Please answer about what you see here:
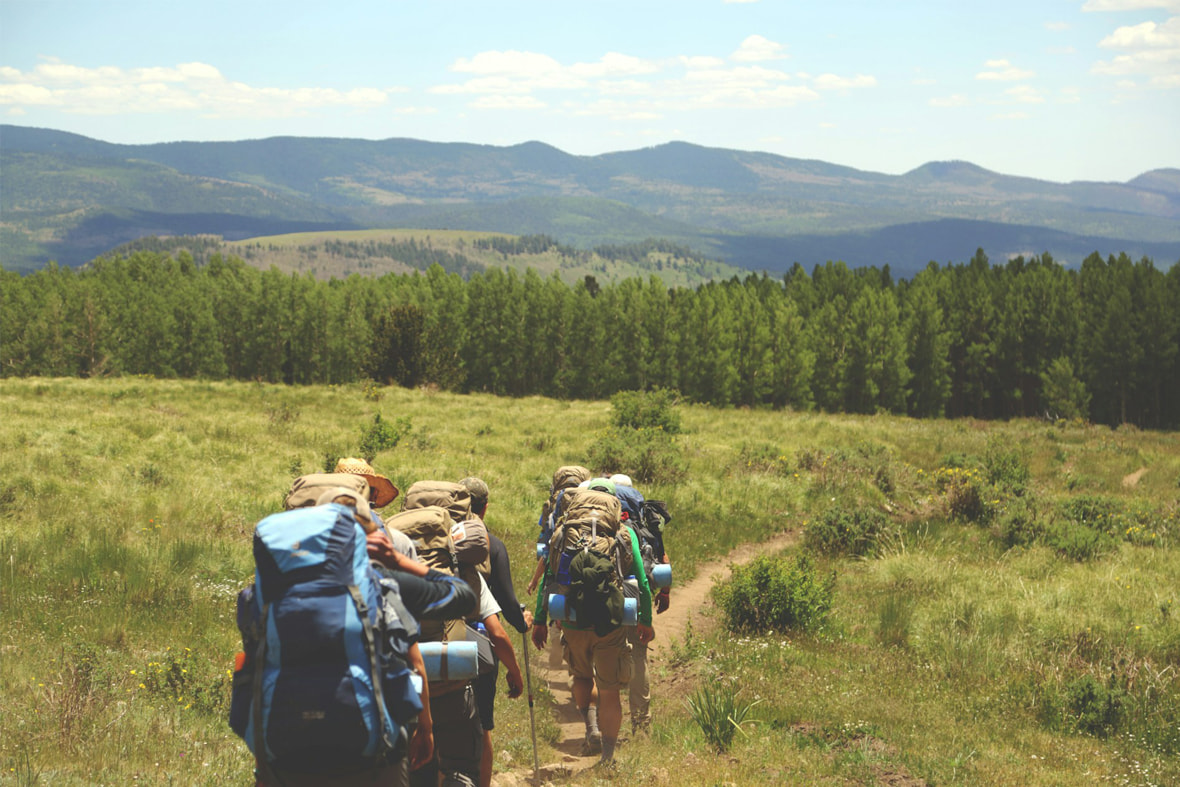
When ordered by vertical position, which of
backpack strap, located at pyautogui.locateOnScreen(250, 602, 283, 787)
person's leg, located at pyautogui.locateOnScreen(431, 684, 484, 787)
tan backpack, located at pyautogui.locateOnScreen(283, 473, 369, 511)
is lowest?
person's leg, located at pyautogui.locateOnScreen(431, 684, 484, 787)

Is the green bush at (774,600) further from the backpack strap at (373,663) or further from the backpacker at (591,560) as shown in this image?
the backpack strap at (373,663)

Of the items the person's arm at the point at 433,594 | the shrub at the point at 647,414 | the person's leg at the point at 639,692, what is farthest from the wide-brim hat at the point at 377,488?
the shrub at the point at 647,414

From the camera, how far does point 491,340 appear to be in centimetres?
8462

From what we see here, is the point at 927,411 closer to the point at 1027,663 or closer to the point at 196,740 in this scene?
the point at 1027,663

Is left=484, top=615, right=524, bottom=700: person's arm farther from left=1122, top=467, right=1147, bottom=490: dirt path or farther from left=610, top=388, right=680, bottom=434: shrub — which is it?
left=1122, top=467, right=1147, bottom=490: dirt path

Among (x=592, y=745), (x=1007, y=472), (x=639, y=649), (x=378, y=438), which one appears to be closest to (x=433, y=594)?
(x=639, y=649)

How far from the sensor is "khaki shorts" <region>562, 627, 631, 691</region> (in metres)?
6.77

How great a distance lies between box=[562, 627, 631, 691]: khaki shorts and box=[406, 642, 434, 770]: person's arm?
270cm

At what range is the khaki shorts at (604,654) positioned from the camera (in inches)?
266

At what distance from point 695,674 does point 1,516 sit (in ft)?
34.6

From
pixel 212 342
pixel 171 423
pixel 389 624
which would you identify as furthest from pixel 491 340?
pixel 389 624

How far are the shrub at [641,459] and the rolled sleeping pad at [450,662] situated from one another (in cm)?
1557

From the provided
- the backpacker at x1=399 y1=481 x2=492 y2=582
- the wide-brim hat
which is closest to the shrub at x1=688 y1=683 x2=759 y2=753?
the backpacker at x1=399 y1=481 x2=492 y2=582

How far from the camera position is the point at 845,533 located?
15.7 meters
